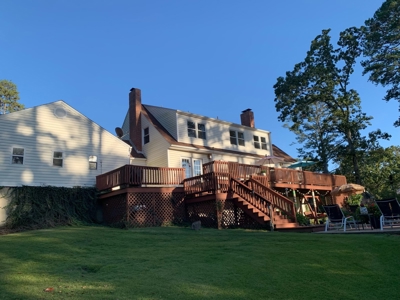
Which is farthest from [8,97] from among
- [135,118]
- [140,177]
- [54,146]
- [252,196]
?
[252,196]

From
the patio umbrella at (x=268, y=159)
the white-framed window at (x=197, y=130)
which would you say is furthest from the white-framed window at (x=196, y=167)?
the patio umbrella at (x=268, y=159)

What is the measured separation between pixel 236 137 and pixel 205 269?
19.2 metres

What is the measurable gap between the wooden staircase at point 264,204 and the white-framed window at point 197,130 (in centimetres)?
812

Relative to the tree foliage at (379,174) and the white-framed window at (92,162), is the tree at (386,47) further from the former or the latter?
the white-framed window at (92,162)

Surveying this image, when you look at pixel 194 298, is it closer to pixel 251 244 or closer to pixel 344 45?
pixel 251 244

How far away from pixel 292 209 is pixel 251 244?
6040 millimetres

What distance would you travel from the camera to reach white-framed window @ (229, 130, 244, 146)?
24422mm

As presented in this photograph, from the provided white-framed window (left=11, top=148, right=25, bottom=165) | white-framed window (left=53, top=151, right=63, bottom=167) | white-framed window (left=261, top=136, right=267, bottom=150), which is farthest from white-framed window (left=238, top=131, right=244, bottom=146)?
white-framed window (left=11, top=148, right=25, bottom=165)

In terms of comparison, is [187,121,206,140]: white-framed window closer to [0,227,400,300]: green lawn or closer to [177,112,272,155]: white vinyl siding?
[177,112,272,155]: white vinyl siding

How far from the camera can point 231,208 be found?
1441cm

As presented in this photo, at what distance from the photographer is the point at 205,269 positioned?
19.5 ft

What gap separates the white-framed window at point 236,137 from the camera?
24.4 meters

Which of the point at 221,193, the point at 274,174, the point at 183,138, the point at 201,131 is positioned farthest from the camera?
the point at 201,131

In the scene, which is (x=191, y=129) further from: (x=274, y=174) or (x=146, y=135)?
(x=274, y=174)
